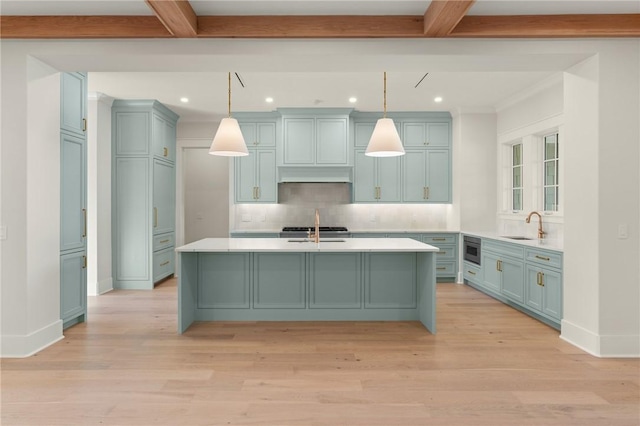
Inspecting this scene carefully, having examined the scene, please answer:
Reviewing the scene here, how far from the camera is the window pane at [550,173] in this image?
505cm

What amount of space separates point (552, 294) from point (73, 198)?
190 inches

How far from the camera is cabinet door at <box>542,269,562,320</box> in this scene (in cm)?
384

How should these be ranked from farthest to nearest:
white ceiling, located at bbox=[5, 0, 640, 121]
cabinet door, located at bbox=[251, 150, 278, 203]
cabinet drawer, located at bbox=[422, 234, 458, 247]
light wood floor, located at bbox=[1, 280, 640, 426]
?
1. cabinet door, located at bbox=[251, 150, 278, 203]
2. cabinet drawer, located at bbox=[422, 234, 458, 247]
3. white ceiling, located at bbox=[5, 0, 640, 121]
4. light wood floor, located at bbox=[1, 280, 640, 426]

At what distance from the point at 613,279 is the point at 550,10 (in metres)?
2.20

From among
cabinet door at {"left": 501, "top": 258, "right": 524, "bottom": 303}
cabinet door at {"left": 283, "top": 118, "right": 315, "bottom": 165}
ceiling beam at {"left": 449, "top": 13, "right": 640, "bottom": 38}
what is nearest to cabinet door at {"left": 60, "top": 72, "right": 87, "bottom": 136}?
cabinet door at {"left": 283, "top": 118, "right": 315, "bottom": 165}

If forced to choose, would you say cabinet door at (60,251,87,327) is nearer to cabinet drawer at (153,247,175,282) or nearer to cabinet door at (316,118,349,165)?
cabinet drawer at (153,247,175,282)

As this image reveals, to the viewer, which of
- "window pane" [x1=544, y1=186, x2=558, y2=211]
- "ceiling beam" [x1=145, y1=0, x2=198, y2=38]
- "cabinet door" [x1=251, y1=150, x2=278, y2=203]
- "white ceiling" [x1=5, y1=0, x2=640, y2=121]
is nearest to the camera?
"ceiling beam" [x1=145, y1=0, x2=198, y2=38]

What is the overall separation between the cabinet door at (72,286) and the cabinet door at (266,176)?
2.90m

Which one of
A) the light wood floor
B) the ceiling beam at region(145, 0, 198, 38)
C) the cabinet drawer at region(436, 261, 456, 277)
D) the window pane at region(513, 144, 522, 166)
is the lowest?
the light wood floor

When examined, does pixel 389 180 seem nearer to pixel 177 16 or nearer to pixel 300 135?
pixel 300 135

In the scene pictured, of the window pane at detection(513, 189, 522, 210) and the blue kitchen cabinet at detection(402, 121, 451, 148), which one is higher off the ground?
the blue kitchen cabinet at detection(402, 121, 451, 148)

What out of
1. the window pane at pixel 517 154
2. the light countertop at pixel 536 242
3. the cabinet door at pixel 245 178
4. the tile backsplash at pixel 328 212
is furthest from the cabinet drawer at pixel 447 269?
the cabinet door at pixel 245 178

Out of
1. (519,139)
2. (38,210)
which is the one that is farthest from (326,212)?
(38,210)

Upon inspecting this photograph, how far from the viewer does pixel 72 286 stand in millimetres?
3975
